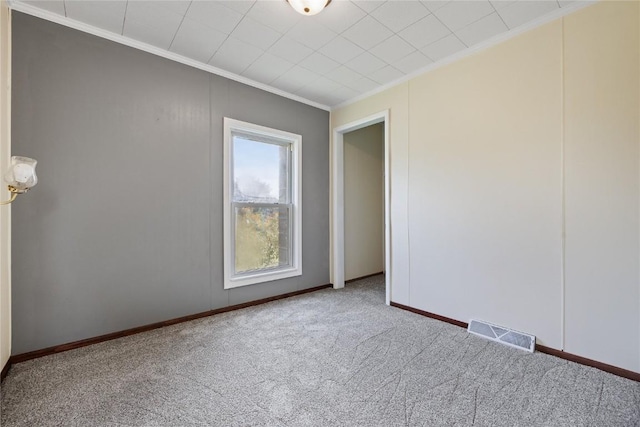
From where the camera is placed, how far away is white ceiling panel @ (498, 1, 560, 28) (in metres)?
2.09

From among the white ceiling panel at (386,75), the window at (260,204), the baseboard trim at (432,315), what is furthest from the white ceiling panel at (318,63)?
the baseboard trim at (432,315)

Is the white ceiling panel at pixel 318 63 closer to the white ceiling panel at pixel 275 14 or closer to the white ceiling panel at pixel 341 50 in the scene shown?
the white ceiling panel at pixel 341 50

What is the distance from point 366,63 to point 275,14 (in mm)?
1121

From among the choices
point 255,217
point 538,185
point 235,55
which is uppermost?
point 235,55

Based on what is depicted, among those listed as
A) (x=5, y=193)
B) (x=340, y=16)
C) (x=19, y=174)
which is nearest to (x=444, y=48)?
(x=340, y=16)

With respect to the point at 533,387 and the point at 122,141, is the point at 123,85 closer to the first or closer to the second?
the point at 122,141

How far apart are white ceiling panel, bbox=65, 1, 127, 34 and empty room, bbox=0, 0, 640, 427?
16 mm

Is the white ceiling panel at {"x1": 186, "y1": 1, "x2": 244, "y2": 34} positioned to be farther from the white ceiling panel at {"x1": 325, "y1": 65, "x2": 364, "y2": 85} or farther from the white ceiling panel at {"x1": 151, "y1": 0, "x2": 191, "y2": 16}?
the white ceiling panel at {"x1": 325, "y1": 65, "x2": 364, "y2": 85}

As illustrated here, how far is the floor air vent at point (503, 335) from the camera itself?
2275 mm

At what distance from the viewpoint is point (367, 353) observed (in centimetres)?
221

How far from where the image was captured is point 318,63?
2.93m

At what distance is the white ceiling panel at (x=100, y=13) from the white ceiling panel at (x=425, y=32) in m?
2.31

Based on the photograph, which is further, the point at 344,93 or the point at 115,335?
the point at 344,93

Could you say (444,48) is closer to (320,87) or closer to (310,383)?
(320,87)
